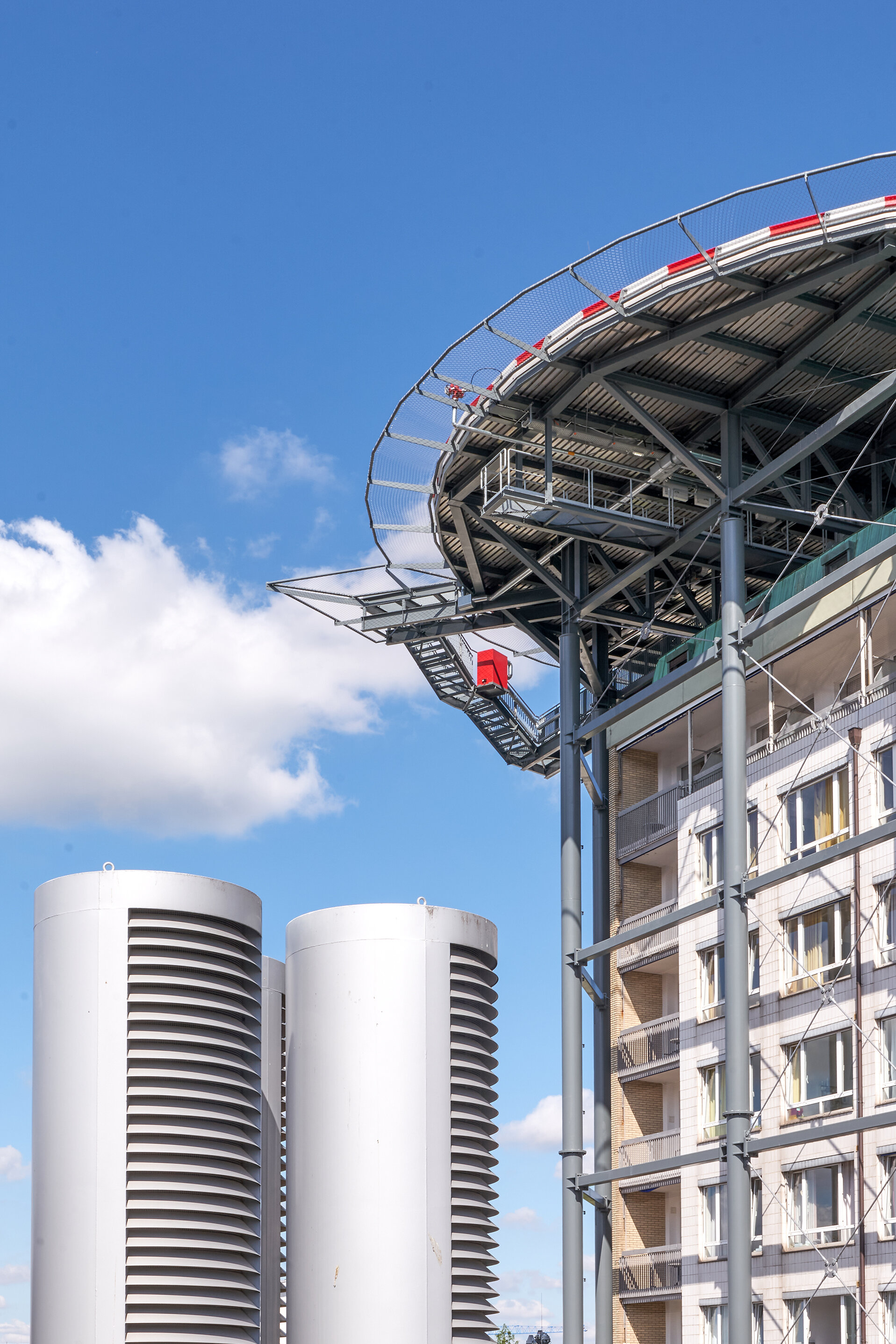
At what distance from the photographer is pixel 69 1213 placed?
2833 cm

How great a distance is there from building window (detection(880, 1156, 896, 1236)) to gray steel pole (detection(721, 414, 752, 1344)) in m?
2.77

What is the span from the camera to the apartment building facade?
108ft

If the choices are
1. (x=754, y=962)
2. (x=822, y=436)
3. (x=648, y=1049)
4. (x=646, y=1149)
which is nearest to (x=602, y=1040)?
(x=648, y=1049)

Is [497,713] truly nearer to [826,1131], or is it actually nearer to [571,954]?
[571,954]

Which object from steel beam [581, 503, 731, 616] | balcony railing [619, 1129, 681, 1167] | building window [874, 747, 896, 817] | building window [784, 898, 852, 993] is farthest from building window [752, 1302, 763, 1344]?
steel beam [581, 503, 731, 616]

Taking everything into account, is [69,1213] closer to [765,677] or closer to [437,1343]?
[437,1343]

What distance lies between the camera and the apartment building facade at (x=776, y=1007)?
32.9 metres

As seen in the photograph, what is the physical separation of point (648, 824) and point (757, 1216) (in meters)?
10.1

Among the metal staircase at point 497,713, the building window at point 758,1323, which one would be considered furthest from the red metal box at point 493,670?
the building window at point 758,1323

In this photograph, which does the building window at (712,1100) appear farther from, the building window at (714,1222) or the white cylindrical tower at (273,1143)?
the white cylindrical tower at (273,1143)

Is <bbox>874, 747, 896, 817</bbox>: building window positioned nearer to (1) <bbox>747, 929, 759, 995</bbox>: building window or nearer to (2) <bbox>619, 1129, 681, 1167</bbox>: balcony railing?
(1) <bbox>747, 929, 759, 995</bbox>: building window

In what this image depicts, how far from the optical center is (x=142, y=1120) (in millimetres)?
28922

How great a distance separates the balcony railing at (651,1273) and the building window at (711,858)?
819 cm

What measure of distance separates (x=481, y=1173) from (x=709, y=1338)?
805cm
